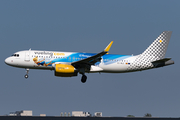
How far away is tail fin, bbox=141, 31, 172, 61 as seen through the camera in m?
49.7

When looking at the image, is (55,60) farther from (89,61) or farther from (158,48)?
(158,48)

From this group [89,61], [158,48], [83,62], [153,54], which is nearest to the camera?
[83,62]

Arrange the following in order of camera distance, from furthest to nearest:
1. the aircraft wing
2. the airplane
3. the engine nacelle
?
the airplane, the engine nacelle, the aircraft wing

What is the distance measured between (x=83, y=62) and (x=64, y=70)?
8.98ft

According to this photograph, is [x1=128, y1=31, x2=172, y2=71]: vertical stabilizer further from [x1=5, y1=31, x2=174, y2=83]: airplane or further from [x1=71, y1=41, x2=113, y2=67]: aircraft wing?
[x1=71, y1=41, x2=113, y2=67]: aircraft wing

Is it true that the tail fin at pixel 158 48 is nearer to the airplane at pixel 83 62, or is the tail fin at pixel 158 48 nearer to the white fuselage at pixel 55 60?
the airplane at pixel 83 62

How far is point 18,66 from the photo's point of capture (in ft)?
151

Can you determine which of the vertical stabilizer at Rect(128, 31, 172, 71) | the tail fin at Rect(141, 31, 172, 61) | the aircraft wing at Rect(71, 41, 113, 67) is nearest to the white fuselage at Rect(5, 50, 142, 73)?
the aircraft wing at Rect(71, 41, 113, 67)

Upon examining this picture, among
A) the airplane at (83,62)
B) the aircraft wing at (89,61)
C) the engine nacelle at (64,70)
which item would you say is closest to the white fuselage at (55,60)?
the airplane at (83,62)

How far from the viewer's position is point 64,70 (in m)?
44.4

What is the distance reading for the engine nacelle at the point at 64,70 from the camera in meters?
44.2

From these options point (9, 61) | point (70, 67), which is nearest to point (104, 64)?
point (70, 67)

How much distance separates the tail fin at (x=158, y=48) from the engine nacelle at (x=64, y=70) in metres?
11.2

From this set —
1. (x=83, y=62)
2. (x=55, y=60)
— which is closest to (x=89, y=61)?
(x=83, y=62)
